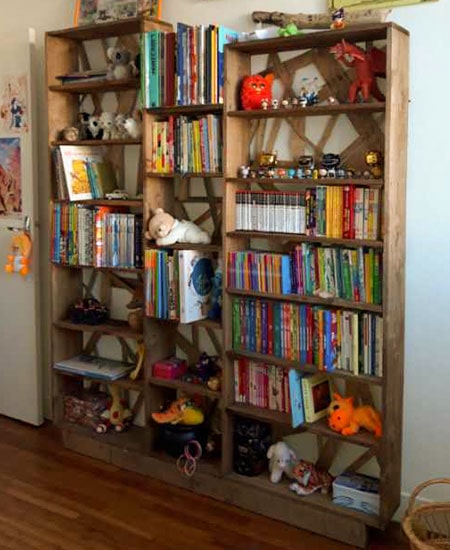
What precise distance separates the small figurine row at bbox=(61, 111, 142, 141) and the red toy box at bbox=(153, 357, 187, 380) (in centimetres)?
107

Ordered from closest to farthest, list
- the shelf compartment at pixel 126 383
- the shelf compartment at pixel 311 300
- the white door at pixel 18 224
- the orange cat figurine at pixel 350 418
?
1. the shelf compartment at pixel 311 300
2. the orange cat figurine at pixel 350 418
3. the shelf compartment at pixel 126 383
4. the white door at pixel 18 224

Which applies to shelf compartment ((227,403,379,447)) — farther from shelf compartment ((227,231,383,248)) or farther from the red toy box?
shelf compartment ((227,231,383,248))

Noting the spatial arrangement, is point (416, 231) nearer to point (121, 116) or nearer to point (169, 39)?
point (169, 39)

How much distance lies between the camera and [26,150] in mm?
3701

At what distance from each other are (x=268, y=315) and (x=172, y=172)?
759 mm

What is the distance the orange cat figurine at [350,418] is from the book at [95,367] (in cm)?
115

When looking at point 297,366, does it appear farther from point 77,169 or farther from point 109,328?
point 77,169

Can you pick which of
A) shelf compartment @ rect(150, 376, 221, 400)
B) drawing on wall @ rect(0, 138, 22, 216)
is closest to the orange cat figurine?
shelf compartment @ rect(150, 376, 221, 400)

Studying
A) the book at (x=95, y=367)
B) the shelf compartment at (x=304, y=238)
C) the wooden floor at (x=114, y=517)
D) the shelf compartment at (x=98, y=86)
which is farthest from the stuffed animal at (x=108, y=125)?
the wooden floor at (x=114, y=517)

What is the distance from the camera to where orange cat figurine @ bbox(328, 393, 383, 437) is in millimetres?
2736

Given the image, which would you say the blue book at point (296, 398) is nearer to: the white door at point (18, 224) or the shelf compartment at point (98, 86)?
the shelf compartment at point (98, 86)

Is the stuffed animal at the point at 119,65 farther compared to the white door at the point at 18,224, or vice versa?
the white door at the point at 18,224

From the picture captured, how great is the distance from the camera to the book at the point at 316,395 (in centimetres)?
282

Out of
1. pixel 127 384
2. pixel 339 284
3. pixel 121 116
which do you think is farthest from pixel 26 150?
pixel 339 284
